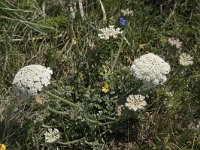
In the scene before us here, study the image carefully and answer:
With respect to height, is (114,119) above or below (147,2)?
below

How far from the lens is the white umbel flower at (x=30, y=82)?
2453 mm

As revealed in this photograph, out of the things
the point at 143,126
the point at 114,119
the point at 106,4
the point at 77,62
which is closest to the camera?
the point at 114,119

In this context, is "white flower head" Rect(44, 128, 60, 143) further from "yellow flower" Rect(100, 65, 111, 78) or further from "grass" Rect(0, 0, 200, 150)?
"yellow flower" Rect(100, 65, 111, 78)

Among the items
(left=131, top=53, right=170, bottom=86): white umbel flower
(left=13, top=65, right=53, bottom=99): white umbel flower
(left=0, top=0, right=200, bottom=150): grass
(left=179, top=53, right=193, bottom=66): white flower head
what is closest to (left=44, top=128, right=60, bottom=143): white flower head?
(left=0, top=0, right=200, bottom=150): grass

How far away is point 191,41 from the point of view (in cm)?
344

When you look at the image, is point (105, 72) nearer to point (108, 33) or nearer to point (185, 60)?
point (108, 33)

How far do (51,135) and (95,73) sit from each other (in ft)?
2.00

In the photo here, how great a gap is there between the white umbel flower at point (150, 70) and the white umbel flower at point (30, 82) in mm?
525

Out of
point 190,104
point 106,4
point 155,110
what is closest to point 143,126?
point 155,110

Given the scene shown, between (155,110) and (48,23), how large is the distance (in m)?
1.09

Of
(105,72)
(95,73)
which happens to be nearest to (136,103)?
(105,72)

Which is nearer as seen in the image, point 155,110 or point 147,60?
point 147,60

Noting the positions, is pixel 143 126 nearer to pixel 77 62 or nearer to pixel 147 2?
pixel 77 62

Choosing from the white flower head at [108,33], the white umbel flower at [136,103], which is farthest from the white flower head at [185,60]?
the white flower head at [108,33]
